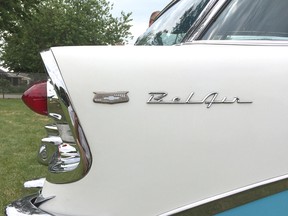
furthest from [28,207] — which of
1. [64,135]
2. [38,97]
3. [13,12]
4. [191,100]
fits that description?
[13,12]

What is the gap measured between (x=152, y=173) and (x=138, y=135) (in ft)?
0.44

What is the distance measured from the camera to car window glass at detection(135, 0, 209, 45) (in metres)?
1.98

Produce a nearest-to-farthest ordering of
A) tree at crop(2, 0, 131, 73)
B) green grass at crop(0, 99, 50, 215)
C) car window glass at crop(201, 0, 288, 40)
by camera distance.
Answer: car window glass at crop(201, 0, 288, 40)
green grass at crop(0, 99, 50, 215)
tree at crop(2, 0, 131, 73)

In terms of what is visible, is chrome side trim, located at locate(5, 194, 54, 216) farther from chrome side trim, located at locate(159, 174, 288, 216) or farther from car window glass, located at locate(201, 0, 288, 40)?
car window glass, located at locate(201, 0, 288, 40)

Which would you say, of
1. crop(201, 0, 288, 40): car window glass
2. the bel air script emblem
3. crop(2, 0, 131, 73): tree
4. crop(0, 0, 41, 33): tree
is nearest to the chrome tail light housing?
the bel air script emblem

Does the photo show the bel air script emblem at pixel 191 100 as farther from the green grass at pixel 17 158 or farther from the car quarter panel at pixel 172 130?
the green grass at pixel 17 158

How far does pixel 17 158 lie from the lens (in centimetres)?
652

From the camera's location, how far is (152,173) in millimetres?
1451

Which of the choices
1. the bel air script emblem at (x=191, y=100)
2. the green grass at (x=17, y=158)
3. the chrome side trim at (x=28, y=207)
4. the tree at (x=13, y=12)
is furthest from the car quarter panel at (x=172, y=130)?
the tree at (x=13, y=12)

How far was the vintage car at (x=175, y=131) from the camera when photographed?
4.71ft

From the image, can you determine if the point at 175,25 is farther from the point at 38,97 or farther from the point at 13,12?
the point at 13,12

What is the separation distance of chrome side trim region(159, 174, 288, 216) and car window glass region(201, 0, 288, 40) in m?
0.58

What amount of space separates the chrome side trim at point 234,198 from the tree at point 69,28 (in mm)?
34684

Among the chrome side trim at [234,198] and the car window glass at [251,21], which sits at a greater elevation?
the car window glass at [251,21]
